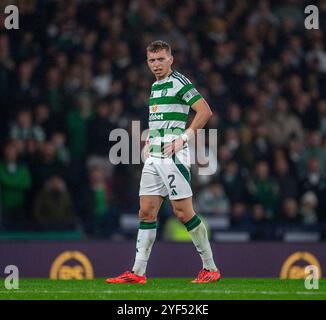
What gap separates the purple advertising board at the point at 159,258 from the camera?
1412 centimetres

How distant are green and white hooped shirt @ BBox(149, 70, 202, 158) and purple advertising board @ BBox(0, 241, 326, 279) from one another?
4.33m

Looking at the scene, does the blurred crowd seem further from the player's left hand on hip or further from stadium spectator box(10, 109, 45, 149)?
the player's left hand on hip

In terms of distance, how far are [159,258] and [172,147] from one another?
186 inches

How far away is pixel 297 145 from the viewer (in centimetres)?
1720

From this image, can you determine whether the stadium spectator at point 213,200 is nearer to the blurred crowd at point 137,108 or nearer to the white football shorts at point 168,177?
the blurred crowd at point 137,108

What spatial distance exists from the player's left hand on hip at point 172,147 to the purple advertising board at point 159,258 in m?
4.47

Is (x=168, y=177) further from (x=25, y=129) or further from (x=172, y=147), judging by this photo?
(x=25, y=129)

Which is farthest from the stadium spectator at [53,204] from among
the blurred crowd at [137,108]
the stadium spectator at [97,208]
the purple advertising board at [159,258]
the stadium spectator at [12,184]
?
the purple advertising board at [159,258]

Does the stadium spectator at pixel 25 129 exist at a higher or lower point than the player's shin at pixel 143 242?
higher

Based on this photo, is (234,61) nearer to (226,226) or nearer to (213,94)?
(213,94)

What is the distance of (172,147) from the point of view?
393 inches

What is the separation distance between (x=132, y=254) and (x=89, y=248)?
610mm
